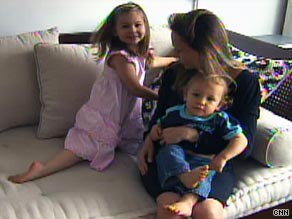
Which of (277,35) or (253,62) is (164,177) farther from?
(277,35)

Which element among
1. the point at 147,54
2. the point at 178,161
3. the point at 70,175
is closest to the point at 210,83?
the point at 178,161

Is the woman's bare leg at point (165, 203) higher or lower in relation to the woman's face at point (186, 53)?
lower

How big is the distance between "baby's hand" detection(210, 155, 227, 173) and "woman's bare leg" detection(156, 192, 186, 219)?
156 mm

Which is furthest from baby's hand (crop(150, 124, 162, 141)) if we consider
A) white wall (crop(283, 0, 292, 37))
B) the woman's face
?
white wall (crop(283, 0, 292, 37))

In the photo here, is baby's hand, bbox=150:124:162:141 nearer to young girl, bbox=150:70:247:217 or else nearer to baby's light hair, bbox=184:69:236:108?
young girl, bbox=150:70:247:217

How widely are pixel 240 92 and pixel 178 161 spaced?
1.13ft

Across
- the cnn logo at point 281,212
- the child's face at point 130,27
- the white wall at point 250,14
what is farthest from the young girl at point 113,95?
the white wall at point 250,14

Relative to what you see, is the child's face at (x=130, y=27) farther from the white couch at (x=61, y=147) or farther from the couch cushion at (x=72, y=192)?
the couch cushion at (x=72, y=192)

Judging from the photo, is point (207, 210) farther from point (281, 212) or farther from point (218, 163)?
→ point (281, 212)

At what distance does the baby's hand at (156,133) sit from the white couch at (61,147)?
0.51 feet

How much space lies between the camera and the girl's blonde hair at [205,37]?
148 centimetres

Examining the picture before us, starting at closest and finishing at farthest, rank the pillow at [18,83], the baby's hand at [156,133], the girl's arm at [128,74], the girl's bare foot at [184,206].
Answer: the girl's bare foot at [184,206], the baby's hand at [156,133], the girl's arm at [128,74], the pillow at [18,83]

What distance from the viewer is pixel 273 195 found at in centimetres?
167

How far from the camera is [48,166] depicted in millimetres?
1603
